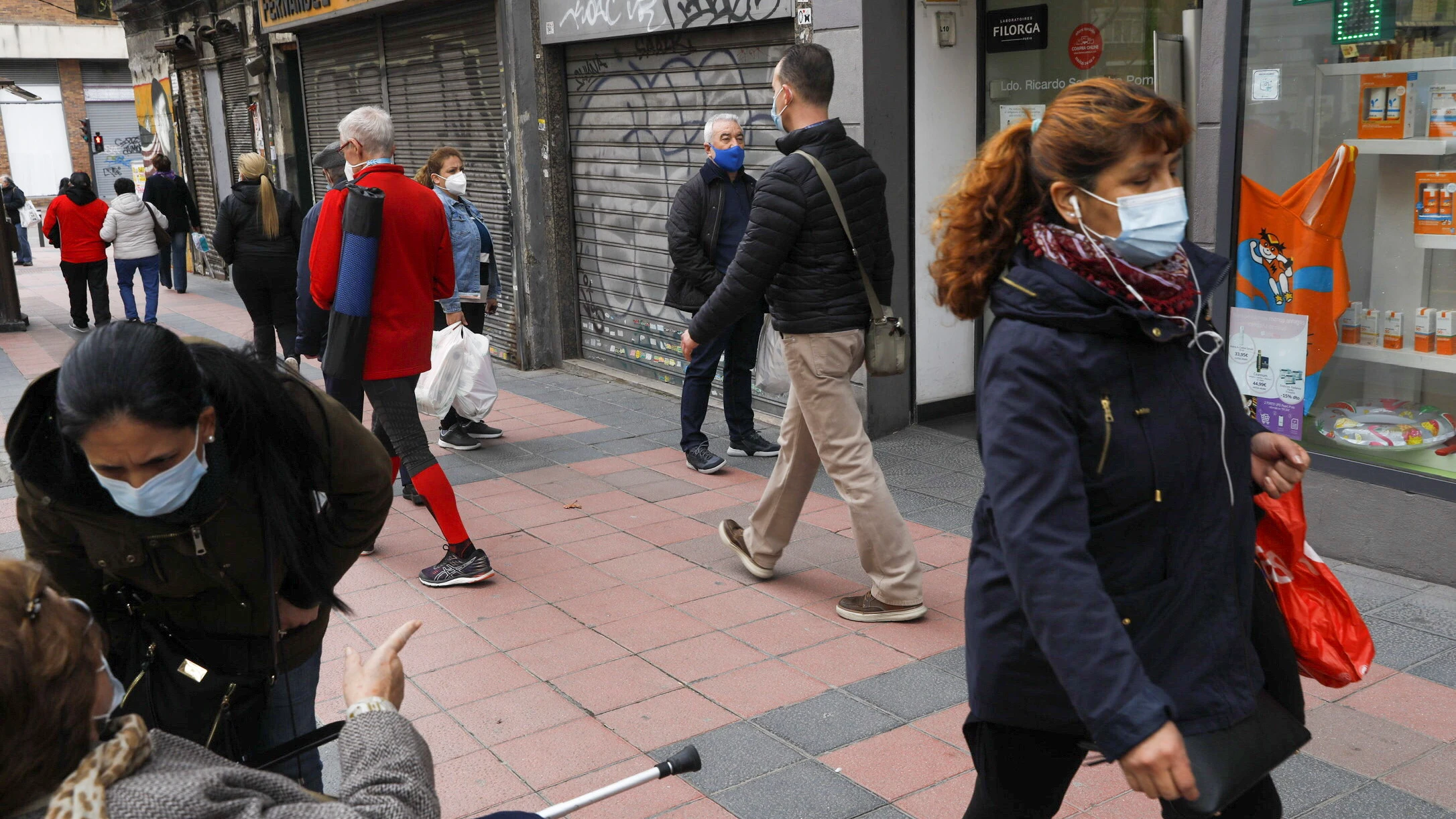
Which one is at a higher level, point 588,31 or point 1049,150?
point 588,31

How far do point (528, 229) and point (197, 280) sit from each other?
38.4 feet

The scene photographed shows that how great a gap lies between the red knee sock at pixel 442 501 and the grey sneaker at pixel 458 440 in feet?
8.53

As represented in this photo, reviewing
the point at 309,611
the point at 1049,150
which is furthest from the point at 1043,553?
the point at 309,611

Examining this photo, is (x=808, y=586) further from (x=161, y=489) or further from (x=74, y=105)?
(x=74, y=105)

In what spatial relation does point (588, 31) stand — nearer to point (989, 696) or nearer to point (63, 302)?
point (989, 696)

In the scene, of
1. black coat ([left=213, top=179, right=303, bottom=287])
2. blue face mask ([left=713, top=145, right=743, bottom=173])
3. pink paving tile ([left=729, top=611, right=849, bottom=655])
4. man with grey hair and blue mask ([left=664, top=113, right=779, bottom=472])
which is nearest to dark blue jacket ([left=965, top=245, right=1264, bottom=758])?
pink paving tile ([left=729, top=611, right=849, bottom=655])

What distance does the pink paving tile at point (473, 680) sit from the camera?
4234 millimetres

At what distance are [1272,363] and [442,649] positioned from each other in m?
3.71

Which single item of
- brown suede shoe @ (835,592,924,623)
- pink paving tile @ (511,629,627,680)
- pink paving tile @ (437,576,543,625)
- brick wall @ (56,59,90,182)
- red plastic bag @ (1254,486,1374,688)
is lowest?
pink paving tile @ (437,576,543,625)

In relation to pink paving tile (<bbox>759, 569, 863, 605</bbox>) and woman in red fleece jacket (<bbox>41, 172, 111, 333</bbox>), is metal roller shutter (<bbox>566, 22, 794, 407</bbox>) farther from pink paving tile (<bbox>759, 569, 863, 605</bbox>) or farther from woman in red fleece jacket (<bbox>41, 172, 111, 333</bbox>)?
woman in red fleece jacket (<bbox>41, 172, 111, 333</bbox>)

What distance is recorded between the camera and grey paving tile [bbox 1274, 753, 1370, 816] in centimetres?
334

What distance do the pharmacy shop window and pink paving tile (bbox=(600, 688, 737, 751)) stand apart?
3.02 metres

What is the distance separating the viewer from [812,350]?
4.73 m

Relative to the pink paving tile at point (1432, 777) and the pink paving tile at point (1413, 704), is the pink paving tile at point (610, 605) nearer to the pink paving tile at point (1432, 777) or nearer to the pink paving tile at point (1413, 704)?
the pink paving tile at point (1413, 704)
